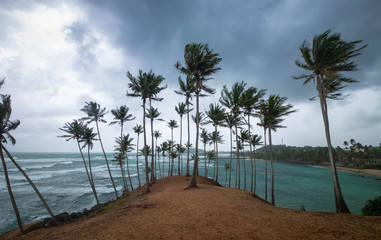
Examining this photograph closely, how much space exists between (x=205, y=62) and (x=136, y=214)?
13.7 m

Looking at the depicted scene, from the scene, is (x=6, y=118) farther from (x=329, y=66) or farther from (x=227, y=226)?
(x=329, y=66)

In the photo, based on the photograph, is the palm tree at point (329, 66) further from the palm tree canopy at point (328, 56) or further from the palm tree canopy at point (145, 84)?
the palm tree canopy at point (145, 84)

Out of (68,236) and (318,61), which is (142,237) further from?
(318,61)

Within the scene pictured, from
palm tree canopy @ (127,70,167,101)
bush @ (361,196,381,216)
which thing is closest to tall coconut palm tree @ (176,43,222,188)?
palm tree canopy @ (127,70,167,101)

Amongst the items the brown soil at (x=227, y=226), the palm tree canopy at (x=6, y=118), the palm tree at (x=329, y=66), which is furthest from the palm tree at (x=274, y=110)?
the palm tree canopy at (x=6, y=118)

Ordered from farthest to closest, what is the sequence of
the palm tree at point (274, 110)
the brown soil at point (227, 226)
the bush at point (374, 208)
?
the palm tree at point (274, 110) → the bush at point (374, 208) → the brown soil at point (227, 226)

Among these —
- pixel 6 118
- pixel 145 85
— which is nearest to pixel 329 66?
pixel 145 85

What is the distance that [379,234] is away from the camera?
4.73m

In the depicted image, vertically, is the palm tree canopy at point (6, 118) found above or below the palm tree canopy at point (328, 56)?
below

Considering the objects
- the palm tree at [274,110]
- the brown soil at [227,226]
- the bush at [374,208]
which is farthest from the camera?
the palm tree at [274,110]

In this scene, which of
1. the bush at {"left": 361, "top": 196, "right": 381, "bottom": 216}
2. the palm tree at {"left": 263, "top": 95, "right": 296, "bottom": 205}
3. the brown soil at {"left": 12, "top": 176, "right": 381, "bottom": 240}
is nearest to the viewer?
the brown soil at {"left": 12, "top": 176, "right": 381, "bottom": 240}

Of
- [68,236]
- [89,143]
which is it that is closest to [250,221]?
[68,236]

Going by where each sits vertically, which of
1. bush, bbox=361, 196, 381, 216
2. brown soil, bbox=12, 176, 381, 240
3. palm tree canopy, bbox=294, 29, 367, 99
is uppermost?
palm tree canopy, bbox=294, 29, 367, 99

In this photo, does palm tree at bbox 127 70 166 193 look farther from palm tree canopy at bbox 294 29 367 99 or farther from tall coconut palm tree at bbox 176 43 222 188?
palm tree canopy at bbox 294 29 367 99
